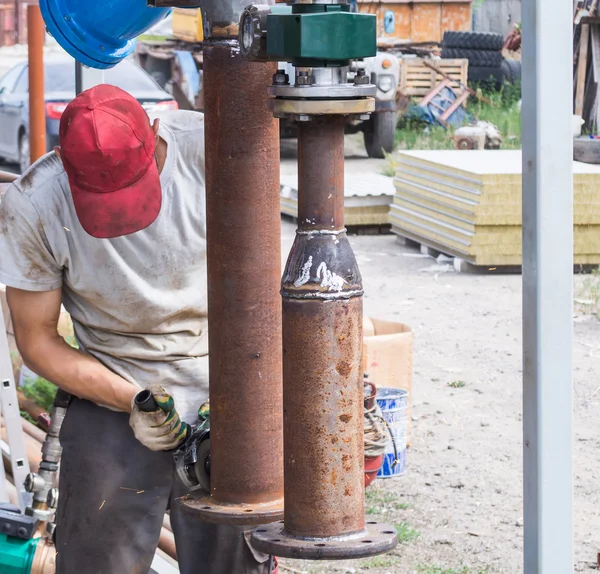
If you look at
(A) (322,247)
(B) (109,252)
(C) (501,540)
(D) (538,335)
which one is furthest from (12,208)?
(C) (501,540)

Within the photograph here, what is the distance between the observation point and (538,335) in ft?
5.46

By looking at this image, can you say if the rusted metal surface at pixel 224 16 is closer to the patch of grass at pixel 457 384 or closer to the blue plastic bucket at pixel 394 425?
the blue plastic bucket at pixel 394 425

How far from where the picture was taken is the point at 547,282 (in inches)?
65.1

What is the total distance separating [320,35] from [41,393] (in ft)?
14.8

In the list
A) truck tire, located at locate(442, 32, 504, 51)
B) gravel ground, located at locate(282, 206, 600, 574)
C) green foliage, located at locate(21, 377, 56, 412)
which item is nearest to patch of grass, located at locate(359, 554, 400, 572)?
gravel ground, located at locate(282, 206, 600, 574)

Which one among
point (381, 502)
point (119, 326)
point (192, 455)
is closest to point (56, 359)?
point (119, 326)

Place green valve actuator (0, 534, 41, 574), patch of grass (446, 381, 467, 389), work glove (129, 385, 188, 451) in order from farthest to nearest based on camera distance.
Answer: patch of grass (446, 381, 467, 389) < green valve actuator (0, 534, 41, 574) < work glove (129, 385, 188, 451)

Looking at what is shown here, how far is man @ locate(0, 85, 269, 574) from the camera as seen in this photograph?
293 centimetres

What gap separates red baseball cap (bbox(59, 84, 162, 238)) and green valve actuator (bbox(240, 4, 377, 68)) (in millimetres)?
1128

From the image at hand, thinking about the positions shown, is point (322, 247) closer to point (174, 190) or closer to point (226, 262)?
point (226, 262)

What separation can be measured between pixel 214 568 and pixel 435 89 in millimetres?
14160

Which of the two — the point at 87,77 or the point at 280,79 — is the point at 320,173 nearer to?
the point at 280,79

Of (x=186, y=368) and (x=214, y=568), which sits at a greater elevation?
(x=186, y=368)

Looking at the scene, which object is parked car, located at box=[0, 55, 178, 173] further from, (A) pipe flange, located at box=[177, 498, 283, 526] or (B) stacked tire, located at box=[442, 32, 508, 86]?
(A) pipe flange, located at box=[177, 498, 283, 526]
